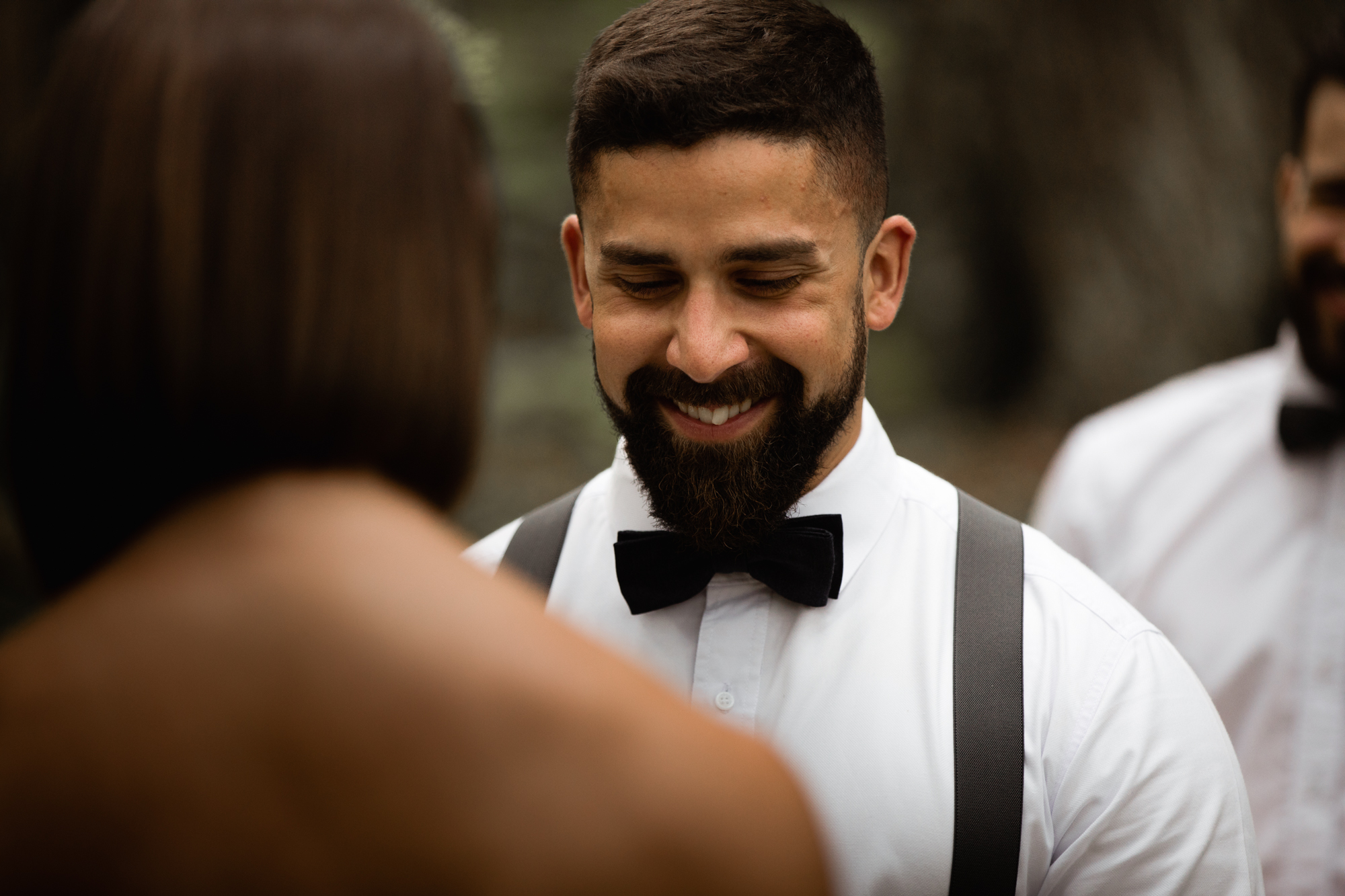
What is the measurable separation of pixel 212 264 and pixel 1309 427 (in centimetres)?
292

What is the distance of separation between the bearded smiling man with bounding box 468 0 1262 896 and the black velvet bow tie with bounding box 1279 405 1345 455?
1.31 m

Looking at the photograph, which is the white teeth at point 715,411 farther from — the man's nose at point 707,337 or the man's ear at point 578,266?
the man's ear at point 578,266

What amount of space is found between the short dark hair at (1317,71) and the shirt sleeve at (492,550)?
242 cm

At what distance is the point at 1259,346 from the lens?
787 centimetres

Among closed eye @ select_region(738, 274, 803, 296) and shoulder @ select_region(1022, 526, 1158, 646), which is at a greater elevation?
closed eye @ select_region(738, 274, 803, 296)

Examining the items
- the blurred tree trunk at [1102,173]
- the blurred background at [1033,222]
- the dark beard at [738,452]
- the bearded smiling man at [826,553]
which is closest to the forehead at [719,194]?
the bearded smiling man at [826,553]

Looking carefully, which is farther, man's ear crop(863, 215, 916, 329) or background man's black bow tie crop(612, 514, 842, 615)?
man's ear crop(863, 215, 916, 329)

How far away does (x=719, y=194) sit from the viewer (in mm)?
1974

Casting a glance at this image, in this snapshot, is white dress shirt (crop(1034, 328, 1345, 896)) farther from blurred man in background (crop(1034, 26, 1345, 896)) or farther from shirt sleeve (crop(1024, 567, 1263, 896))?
shirt sleeve (crop(1024, 567, 1263, 896))

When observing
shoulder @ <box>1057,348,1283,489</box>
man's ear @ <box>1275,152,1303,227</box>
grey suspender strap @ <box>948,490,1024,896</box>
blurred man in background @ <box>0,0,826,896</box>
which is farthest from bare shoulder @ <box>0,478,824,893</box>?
man's ear @ <box>1275,152,1303,227</box>

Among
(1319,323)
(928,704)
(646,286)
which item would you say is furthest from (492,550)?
(1319,323)

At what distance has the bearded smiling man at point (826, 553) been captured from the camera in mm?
1837

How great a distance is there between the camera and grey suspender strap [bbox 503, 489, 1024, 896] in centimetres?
180

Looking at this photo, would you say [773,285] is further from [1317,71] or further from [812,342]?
[1317,71]
